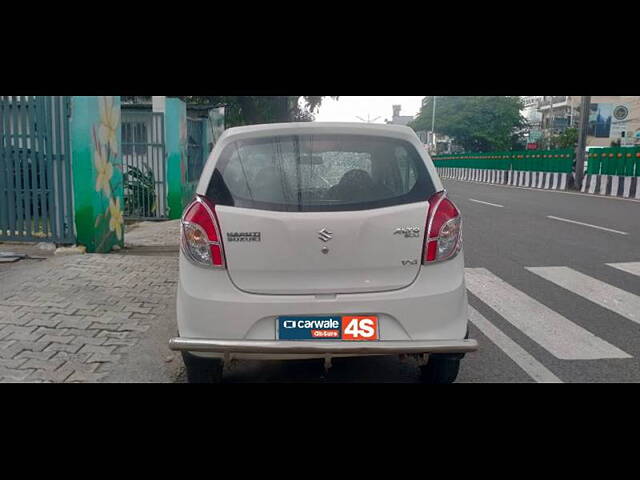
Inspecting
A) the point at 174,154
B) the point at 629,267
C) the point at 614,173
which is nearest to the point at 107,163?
the point at 174,154

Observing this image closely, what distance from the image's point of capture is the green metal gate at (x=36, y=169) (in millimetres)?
7785

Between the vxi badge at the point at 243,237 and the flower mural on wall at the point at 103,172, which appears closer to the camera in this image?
the vxi badge at the point at 243,237

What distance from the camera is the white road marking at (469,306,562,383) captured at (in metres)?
4.11

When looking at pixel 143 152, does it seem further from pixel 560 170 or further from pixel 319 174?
pixel 560 170

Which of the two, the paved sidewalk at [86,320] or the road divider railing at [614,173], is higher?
the road divider railing at [614,173]

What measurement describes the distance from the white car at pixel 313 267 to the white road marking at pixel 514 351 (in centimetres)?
101

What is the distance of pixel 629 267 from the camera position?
311 inches

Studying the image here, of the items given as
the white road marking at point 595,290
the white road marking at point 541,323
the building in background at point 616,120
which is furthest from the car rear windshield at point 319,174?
the building in background at point 616,120

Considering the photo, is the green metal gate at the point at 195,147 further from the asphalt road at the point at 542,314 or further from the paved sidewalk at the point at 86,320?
the paved sidewalk at the point at 86,320

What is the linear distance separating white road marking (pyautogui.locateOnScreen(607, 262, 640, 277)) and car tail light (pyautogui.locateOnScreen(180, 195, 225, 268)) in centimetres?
609

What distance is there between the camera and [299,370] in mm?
4320

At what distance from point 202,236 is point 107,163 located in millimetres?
5821

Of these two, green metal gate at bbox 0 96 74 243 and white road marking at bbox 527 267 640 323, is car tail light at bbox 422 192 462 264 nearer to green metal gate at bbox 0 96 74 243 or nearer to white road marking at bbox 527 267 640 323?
white road marking at bbox 527 267 640 323
